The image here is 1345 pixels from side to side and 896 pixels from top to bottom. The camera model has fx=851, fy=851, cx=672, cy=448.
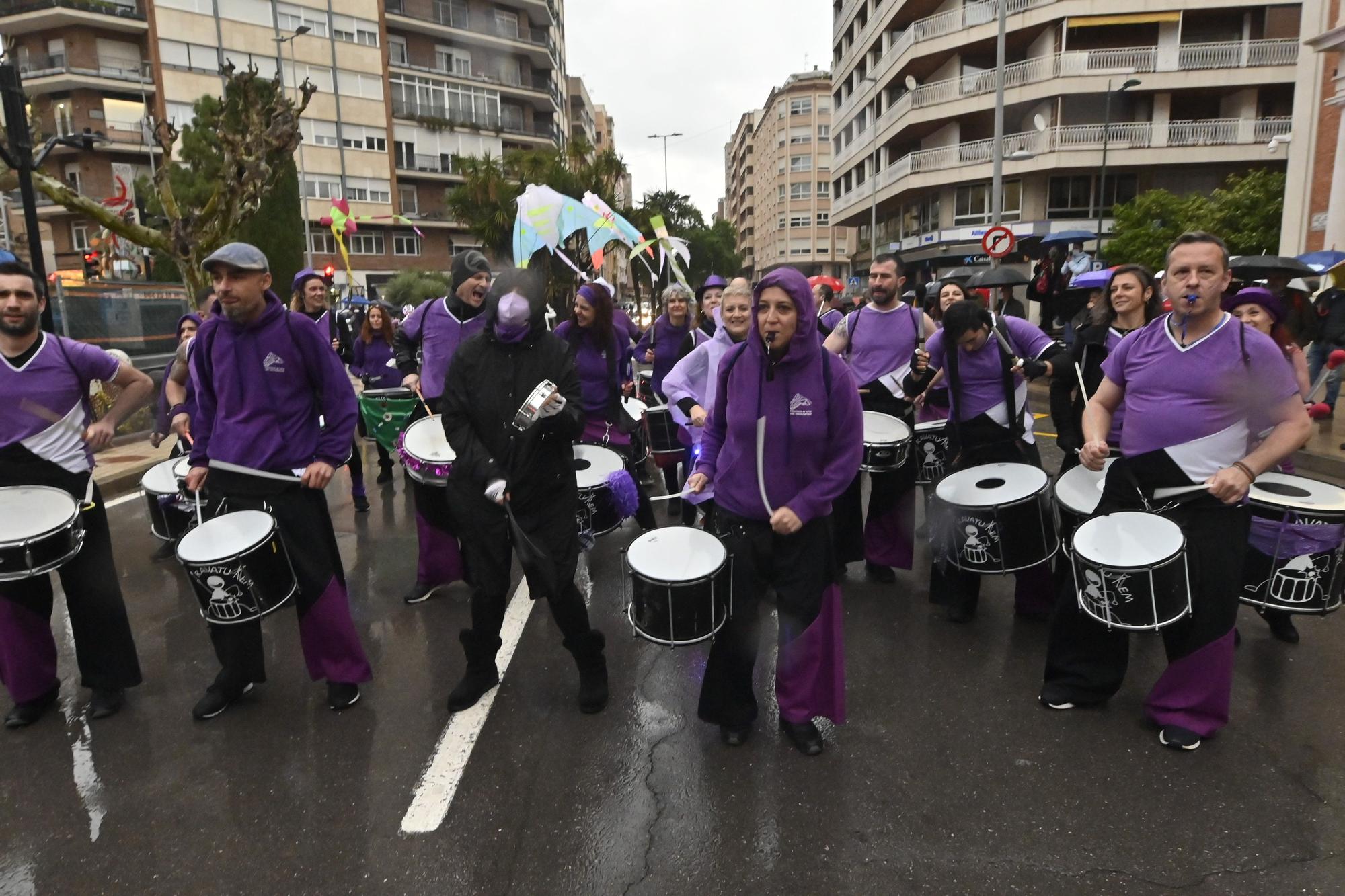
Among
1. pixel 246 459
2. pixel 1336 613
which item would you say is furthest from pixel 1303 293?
pixel 246 459

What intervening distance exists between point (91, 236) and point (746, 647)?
52.7m

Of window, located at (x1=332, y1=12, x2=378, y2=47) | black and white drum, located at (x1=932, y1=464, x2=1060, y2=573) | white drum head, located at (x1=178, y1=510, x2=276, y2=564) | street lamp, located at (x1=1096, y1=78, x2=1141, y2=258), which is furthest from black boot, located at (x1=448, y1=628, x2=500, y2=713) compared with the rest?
window, located at (x1=332, y1=12, x2=378, y2=47)

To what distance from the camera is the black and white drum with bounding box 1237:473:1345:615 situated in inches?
135

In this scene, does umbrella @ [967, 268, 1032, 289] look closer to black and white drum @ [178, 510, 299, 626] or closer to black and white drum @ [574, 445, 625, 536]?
black and white drum @ [574, 445, 625, 536]

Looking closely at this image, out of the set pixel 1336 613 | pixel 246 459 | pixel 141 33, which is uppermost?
pixel 141 33

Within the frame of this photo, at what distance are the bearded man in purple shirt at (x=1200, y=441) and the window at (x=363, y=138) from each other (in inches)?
1943

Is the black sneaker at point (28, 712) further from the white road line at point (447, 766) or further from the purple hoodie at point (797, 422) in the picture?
the purple hoodie at point (797, 422)

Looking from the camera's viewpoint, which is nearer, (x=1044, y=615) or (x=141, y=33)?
(x=1044, y=615)

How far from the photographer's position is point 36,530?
339cm

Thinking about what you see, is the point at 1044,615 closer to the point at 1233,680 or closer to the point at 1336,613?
the point at 1233,680

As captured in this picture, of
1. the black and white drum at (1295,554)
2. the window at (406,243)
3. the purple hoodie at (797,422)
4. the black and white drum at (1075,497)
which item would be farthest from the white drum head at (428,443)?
the window at (406,243)

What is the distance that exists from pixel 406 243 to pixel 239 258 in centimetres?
4998

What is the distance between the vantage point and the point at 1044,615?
4738 mm

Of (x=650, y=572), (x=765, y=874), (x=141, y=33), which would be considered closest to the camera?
(x=765, y=874)
